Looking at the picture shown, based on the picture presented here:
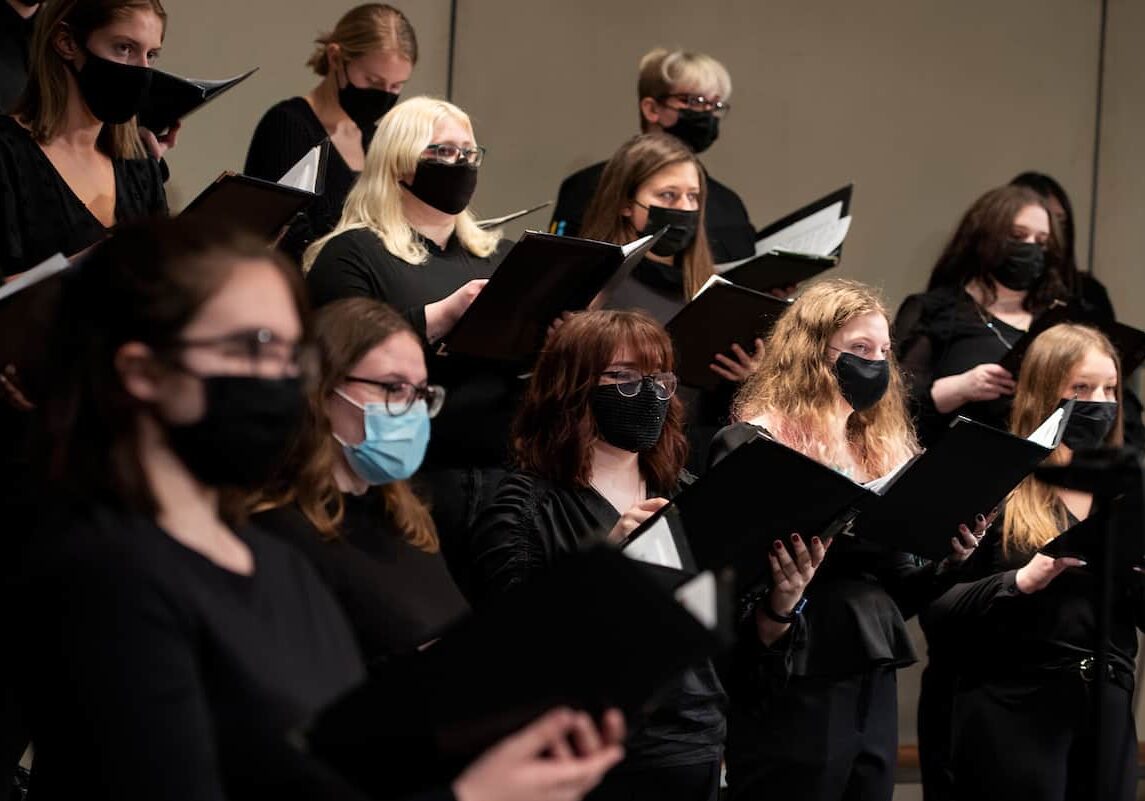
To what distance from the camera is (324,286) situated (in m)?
3.30

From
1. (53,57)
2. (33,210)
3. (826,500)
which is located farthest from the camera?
(53,57)

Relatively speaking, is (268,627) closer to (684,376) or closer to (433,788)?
(433,788)

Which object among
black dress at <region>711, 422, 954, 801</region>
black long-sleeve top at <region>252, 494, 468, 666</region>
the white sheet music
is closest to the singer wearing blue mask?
black long-sleeve top at <region>252, 494, 468, 666</region>

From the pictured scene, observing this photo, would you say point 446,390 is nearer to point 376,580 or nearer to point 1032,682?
point 376,580

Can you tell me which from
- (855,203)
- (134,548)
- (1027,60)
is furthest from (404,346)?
(1027,60)

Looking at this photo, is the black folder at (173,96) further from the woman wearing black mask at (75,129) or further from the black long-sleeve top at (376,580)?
the black long-sleeve top at (376,580)

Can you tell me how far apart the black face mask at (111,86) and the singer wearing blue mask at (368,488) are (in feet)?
3.40

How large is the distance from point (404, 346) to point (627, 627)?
1072 mm

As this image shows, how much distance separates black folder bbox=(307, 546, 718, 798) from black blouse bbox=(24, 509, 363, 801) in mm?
76

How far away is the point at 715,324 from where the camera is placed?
3506mm

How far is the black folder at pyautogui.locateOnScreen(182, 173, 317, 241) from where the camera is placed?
2.87 m

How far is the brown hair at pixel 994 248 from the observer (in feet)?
14.6

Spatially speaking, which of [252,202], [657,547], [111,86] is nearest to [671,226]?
[252,202]

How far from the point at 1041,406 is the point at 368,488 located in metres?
2.06
